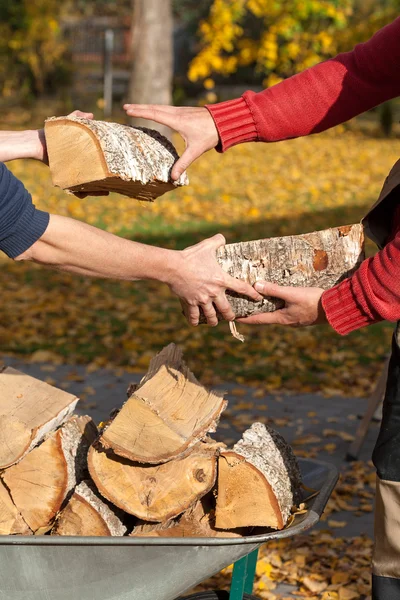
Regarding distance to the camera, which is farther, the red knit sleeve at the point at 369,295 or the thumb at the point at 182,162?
the thumb at the point at 182,162

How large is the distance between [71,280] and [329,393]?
2.98 meters

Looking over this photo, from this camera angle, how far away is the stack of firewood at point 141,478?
2438 millimetres

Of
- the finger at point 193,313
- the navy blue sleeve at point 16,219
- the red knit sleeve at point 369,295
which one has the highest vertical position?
the navy blue sleeve at point 16,219

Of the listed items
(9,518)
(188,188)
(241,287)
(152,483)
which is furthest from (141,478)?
(188,188)

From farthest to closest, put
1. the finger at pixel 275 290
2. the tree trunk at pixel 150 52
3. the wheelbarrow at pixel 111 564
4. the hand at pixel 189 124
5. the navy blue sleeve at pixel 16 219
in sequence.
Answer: the tree trunk at pixel 150 52 → the hand at pixel 189 124 → the finger at pixel 275 290 → the navy blue sleeve at pixel 16 219 → the wheelbarrow at pixel 111 564

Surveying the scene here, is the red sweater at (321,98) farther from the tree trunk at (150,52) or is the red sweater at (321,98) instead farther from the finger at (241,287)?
the tree trunk at (150,52)

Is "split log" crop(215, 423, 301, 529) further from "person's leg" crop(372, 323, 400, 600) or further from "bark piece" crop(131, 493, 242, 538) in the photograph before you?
"person's leg" crop(372, 323, 400, 600)

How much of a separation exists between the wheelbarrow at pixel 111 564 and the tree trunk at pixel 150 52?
11.0 m

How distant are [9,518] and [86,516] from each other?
0.75ft

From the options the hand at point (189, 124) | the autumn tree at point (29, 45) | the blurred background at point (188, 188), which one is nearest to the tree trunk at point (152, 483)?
the hand at point (189, 124)

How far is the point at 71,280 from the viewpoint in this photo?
7492 millimetres

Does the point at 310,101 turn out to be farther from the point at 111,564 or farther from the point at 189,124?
the point at 111,564

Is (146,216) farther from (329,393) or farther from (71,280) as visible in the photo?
(329,393)

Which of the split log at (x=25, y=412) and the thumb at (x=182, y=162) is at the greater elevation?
the thumb at (x=182, y=162)
